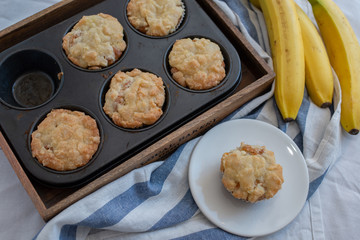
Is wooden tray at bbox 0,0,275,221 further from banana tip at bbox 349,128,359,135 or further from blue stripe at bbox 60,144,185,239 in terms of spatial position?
banana tip at bbox 349,128,359,135

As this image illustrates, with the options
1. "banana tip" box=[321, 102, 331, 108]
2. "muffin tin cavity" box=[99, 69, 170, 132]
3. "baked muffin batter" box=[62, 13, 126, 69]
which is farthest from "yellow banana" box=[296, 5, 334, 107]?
"baked muffin batter" box=[62, 13, 126, 69]

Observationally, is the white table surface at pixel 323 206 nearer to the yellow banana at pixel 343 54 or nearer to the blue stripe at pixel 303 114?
the yellow banana at pixel 343 54

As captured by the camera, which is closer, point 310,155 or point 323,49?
point 310,155

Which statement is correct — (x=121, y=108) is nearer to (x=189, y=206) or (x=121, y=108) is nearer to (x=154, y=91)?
(x=154, y=91)

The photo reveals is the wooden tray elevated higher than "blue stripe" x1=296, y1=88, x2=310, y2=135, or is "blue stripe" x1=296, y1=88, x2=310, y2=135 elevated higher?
the wooden tray

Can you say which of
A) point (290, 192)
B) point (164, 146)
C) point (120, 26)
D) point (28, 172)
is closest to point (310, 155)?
point (290, 192)

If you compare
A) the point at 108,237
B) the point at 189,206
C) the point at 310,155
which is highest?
the point at 108,237

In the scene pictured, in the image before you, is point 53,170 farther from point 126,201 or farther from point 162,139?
point 162,139

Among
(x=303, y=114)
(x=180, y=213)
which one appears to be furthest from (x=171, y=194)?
(x=303, y=114)
